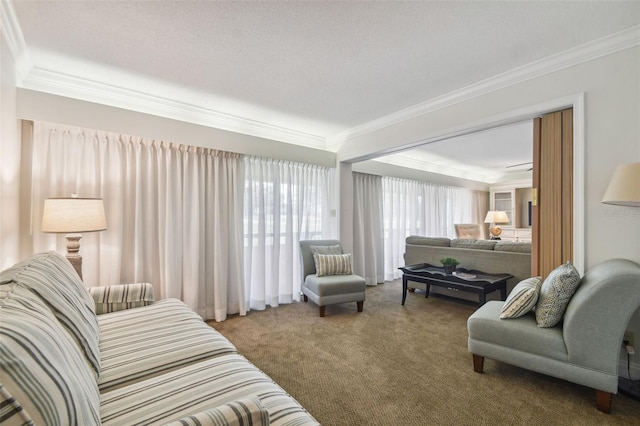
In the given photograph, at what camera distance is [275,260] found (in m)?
4.07

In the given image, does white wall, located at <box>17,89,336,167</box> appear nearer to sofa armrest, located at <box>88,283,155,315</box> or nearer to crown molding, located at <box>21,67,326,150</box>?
crown molding, located at <box>21,67,326,150</box>

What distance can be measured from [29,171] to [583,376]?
15.1ft

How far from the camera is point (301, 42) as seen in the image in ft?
7.08

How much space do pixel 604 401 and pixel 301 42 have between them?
3194mm

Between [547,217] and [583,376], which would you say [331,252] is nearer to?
[547,217]

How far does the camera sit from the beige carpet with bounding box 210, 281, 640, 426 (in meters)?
1.79

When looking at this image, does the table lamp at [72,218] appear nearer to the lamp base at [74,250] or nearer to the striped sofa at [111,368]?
the lamp base at [74,250]

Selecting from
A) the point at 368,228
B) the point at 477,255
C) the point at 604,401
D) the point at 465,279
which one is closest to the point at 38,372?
the point at 604,401

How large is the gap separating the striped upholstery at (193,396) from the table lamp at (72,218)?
1626 mm

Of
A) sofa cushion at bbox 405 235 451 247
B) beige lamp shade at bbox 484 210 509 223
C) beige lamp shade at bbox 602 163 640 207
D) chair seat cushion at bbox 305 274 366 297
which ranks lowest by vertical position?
chair seat cushion at bbox 305 274 366 297

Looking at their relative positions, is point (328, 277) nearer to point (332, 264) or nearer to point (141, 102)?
point (332, 264)

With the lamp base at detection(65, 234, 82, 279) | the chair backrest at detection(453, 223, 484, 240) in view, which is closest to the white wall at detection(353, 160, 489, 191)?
the chair backrest at detection(453, 223, 484, 240)

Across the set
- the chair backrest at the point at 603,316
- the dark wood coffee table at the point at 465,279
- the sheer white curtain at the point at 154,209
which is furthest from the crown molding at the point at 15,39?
the dark wood coffee table at the point at 465,279

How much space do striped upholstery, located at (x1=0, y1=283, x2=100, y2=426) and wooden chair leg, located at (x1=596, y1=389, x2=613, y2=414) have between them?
8.92 ft
